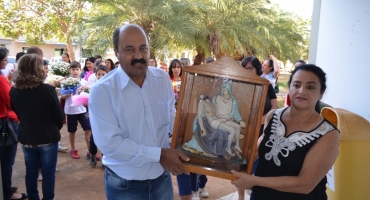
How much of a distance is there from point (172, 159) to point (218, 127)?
346mm

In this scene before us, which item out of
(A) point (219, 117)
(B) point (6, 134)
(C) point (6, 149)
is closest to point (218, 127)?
Answer: (A) point (219, 117)

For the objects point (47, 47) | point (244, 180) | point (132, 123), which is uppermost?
point (47, 47)

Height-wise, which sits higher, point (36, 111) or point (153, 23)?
point (153, 23)

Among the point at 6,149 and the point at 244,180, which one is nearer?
the point at 244,180

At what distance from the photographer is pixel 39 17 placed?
13859 millimetres

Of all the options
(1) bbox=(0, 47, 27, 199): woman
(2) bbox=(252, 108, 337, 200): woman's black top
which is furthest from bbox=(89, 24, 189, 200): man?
(1) bbox=(0, 47, 27, 199): woman

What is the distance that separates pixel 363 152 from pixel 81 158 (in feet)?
13.9

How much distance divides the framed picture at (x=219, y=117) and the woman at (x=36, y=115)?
73.6 inches

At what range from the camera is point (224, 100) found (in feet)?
5.96

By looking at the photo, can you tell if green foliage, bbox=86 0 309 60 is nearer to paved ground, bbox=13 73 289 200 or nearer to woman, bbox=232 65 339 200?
paved ground, bbox=13 73 289 200

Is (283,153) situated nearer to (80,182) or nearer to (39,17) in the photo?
(80,182)

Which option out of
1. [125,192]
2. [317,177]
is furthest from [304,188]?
[125,192]

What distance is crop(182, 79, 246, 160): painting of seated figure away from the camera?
180 centimetres

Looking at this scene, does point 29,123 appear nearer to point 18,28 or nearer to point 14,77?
point 14,77
